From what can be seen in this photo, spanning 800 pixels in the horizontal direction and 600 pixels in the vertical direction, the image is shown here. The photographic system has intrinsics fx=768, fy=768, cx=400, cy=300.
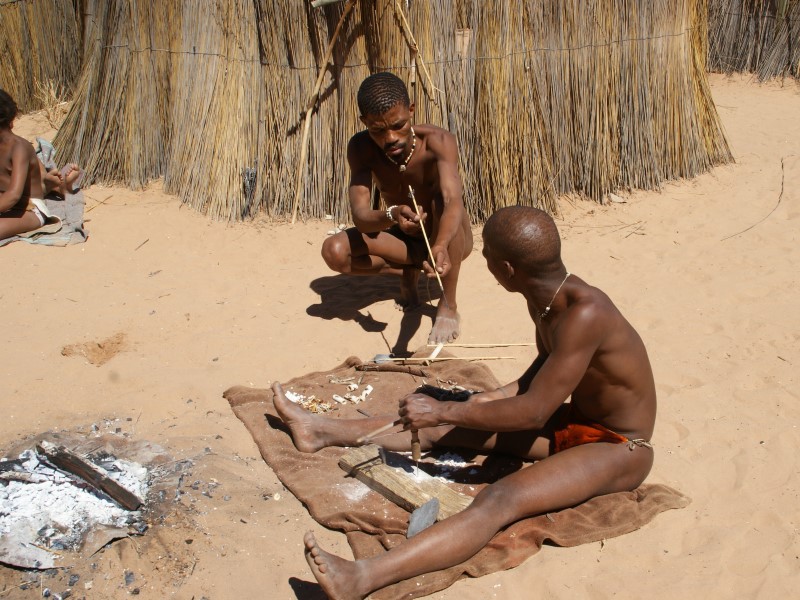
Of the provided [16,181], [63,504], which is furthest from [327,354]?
[16,181]

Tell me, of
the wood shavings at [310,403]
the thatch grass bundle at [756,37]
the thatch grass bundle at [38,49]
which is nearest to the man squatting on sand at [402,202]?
the wood shavings at [310,403]

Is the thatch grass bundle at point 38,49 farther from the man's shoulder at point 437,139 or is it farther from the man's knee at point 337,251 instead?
the man's shoulder at point 437,139

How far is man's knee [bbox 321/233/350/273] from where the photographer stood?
13.4 ft

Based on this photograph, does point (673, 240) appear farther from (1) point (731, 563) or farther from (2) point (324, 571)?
(2) point (324, 571)

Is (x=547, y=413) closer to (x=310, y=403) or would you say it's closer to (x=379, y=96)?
(x=310, y=403)

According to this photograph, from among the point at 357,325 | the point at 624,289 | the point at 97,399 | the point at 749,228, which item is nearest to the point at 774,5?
the point at 749,228

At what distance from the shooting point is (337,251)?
13.4ft

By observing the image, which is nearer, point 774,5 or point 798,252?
point 798,252

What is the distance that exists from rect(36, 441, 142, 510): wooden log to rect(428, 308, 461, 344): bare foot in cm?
170

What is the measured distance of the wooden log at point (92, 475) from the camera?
8.57 feet

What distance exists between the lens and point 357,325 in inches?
164

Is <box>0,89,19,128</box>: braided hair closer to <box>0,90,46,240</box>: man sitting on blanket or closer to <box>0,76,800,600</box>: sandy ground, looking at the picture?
<box>0,90,46,240</box>: man sitting on blanket

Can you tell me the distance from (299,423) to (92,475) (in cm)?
78

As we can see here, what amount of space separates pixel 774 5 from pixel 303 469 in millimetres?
7188
